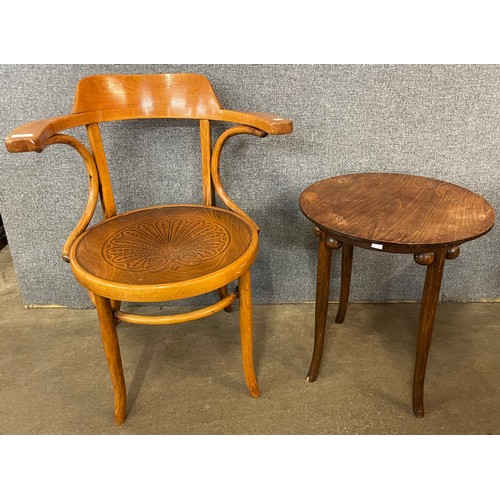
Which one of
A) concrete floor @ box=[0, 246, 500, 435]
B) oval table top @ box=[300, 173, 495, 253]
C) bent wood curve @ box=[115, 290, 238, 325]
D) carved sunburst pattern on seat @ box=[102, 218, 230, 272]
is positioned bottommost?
concrete floor @ box=[0, 246, 500, 435]

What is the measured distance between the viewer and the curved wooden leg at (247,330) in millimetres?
1158

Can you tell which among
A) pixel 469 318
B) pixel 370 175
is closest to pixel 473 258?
pixel 469 318

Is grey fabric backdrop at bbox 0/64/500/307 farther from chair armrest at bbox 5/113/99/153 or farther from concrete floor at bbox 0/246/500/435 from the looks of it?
chair armrest at bbox 5/113/99/153

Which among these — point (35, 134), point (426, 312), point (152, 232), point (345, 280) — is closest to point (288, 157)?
point (345, 280)

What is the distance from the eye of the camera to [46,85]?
140 cm

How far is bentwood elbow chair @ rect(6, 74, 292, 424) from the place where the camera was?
3.26 feet

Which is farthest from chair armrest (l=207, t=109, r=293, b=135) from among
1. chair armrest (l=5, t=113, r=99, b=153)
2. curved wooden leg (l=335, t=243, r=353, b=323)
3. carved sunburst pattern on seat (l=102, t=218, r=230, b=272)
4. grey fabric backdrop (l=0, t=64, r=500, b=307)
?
curved wooden leg (l=335, t=243, r=353, b=323)

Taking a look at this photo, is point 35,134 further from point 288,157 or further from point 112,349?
point 288,157

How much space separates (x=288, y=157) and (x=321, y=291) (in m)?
0.50

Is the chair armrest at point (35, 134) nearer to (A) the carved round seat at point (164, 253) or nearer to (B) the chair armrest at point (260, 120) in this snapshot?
(A) the carved round seat at point (164, 253)

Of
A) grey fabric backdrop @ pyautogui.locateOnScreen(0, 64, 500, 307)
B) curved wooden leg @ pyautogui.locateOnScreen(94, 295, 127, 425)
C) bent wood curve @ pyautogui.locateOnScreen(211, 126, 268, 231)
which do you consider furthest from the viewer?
grey fabric backdrop @ pyautogui.locateOnScreen(0, 64, 500, 307)

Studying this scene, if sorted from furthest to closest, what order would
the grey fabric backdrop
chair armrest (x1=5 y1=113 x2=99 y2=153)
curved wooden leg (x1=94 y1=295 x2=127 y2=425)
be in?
1. the grey fabric backdrop
2. curved wooden leg (x1=94 y1=295 x2=127 y2=425)
3. chair armrest (x1=5 y1=113 x2=99 y2=153)

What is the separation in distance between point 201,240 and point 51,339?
775mm

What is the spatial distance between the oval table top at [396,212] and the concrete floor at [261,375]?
53 cm
